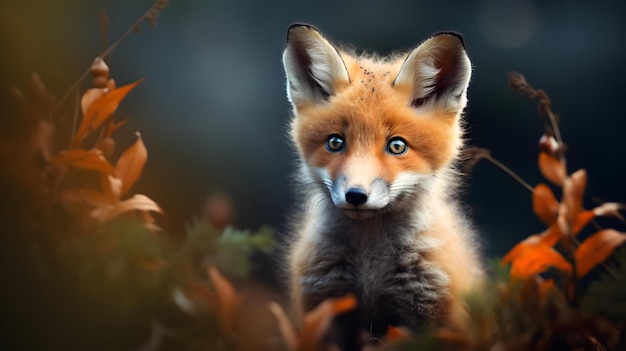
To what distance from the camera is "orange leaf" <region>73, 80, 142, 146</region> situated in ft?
3.45

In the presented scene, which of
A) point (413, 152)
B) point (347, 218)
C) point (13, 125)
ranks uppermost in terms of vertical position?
point (13, 125)

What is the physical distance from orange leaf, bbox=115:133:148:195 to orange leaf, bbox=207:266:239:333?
0.34m

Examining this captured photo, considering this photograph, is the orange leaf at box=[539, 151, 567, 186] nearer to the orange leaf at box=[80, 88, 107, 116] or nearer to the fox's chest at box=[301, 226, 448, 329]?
the fox's chest at box=[301, 226, 448, 329]

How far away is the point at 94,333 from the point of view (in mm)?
730

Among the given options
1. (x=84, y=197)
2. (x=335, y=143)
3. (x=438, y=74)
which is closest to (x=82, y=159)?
(x=84, y=197)

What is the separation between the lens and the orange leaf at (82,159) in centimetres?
97

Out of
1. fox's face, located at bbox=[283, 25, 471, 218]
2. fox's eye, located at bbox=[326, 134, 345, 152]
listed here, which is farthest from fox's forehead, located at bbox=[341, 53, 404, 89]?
fox's eye, located at bbox=[326, 134, 345, 152]

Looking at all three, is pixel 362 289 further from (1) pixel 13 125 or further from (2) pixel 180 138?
(2) pixel 180 138

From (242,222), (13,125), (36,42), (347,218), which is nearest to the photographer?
(13,125)

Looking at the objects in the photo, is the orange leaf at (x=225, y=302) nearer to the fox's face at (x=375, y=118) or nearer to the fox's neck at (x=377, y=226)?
the fox's face at (x=375, y=118)

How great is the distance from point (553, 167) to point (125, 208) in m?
0.68

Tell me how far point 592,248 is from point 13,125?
86cm

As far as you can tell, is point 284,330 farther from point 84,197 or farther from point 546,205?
point 546,205

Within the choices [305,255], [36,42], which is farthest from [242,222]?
[36,42]
